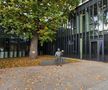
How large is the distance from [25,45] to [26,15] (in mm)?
11494

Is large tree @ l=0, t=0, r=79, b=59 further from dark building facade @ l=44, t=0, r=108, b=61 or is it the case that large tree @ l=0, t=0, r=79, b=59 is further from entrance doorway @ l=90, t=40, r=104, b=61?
entrance doorway @ l=90, t=40, r=104, b=61

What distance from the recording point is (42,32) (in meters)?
22.5

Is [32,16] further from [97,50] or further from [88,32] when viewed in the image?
[97,50]

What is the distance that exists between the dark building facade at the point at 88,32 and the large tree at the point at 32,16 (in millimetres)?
3452

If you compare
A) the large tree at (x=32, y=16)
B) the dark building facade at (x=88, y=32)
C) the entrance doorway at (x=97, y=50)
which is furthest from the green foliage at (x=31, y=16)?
the entrance doorway at (x=97, y=50)

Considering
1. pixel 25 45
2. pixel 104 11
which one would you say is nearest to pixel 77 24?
pixel 104 11

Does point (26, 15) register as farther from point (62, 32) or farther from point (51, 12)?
point (62, 32)

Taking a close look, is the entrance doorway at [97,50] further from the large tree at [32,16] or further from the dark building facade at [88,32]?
the large tree at [32,16]

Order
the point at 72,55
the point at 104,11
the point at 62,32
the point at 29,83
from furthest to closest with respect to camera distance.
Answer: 1. the point at 62,32
2. the point at 72,55
3. the point at 104,11
4. the point at 29,83

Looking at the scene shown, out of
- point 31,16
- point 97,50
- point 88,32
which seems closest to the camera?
point 31,16

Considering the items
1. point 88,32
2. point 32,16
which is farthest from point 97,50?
point 32,16

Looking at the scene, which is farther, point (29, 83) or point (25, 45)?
point (25, 45)

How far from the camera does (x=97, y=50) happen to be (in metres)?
22.7

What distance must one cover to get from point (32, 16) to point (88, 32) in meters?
7.17
